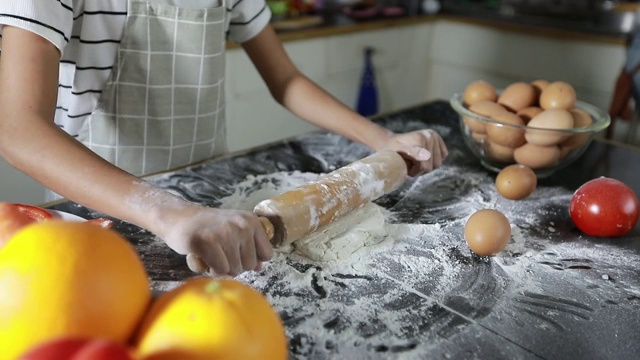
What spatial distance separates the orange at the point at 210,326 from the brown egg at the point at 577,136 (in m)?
0.87

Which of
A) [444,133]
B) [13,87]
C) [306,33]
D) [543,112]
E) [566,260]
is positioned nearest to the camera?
[13,87]

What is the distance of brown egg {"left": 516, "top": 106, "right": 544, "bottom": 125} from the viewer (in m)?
1.25

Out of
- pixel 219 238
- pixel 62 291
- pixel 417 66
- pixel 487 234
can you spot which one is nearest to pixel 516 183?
pixel 487 234

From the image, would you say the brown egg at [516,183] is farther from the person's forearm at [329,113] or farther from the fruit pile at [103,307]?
the fruit pile at [103,307]

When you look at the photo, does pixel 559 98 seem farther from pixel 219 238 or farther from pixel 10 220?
pixel 10 220

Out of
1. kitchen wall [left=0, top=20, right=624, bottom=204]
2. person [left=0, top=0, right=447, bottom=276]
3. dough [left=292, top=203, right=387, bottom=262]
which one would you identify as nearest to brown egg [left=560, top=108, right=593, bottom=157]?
person [left=0, top=0, right=447, bottom=276]

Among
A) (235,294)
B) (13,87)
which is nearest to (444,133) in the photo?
(13,87)

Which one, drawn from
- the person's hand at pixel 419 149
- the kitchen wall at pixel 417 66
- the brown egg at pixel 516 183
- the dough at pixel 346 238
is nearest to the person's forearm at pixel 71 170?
the dough at pixel 346 238

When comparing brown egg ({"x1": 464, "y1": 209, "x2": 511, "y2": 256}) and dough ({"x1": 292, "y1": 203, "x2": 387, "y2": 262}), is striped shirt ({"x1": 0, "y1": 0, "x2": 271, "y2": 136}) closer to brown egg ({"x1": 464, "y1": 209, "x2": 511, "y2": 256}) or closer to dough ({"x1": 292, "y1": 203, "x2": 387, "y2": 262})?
dough ({"x1": 292, "y1": 203, "x2": 387, "y2": 262})

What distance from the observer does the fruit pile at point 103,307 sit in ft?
1.54

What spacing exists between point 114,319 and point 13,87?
1.60 ft

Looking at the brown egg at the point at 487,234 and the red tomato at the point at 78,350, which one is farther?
the brown egg at the point at 487,234

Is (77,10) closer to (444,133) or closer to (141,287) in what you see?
(141,287)

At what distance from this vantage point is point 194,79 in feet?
4.13
